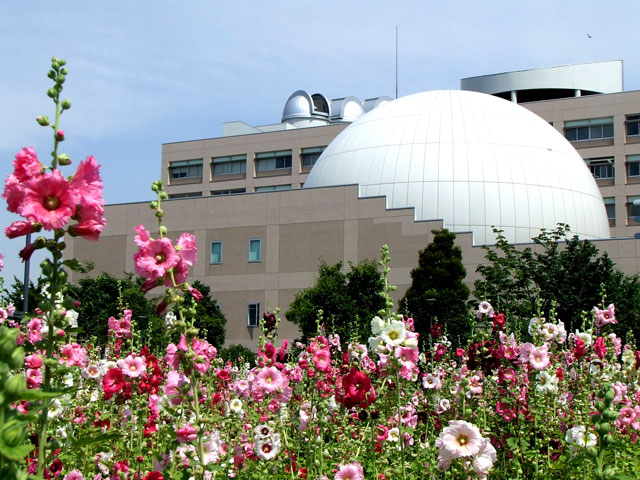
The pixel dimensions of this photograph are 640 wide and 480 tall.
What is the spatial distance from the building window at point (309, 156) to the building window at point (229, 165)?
5.58m

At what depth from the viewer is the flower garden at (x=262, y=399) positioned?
344 cm

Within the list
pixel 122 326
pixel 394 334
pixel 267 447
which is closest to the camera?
pixel 394 334

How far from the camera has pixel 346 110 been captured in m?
85.4

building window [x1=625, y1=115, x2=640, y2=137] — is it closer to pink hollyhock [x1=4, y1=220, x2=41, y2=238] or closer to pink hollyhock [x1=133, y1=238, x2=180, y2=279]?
pink hollyhock [x1=133, y1=238, x2=180, y2=279]

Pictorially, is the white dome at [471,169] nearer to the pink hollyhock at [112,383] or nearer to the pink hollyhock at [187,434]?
the pink hollyhock at [112,383]

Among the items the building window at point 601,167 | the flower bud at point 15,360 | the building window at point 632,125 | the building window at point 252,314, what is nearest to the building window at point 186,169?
the building window at point 252,314

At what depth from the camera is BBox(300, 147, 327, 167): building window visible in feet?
229

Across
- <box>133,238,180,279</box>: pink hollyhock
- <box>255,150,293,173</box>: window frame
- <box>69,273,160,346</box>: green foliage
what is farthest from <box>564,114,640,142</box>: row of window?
<box>133,238,180,279</box>: pink hollyhock

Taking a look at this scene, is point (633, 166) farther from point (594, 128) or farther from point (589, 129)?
point (589, 129)

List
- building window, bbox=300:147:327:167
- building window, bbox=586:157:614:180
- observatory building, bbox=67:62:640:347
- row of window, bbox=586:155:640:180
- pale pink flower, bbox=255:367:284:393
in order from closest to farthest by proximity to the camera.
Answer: pale pink flower, bbox=255:367:284:393 → observatory building, bbox=67:62:640:347 → row of window, bbox=586:155:640:180 → building window, bbox=586:157:614:180 → building window, bbox=300:147:327:167

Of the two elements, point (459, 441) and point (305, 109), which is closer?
point (459, 441)

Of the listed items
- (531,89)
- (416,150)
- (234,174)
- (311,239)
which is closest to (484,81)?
(531,89)

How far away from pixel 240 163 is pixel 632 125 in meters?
32.7

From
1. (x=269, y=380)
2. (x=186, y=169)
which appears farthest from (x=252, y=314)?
(x=269, y=380)
